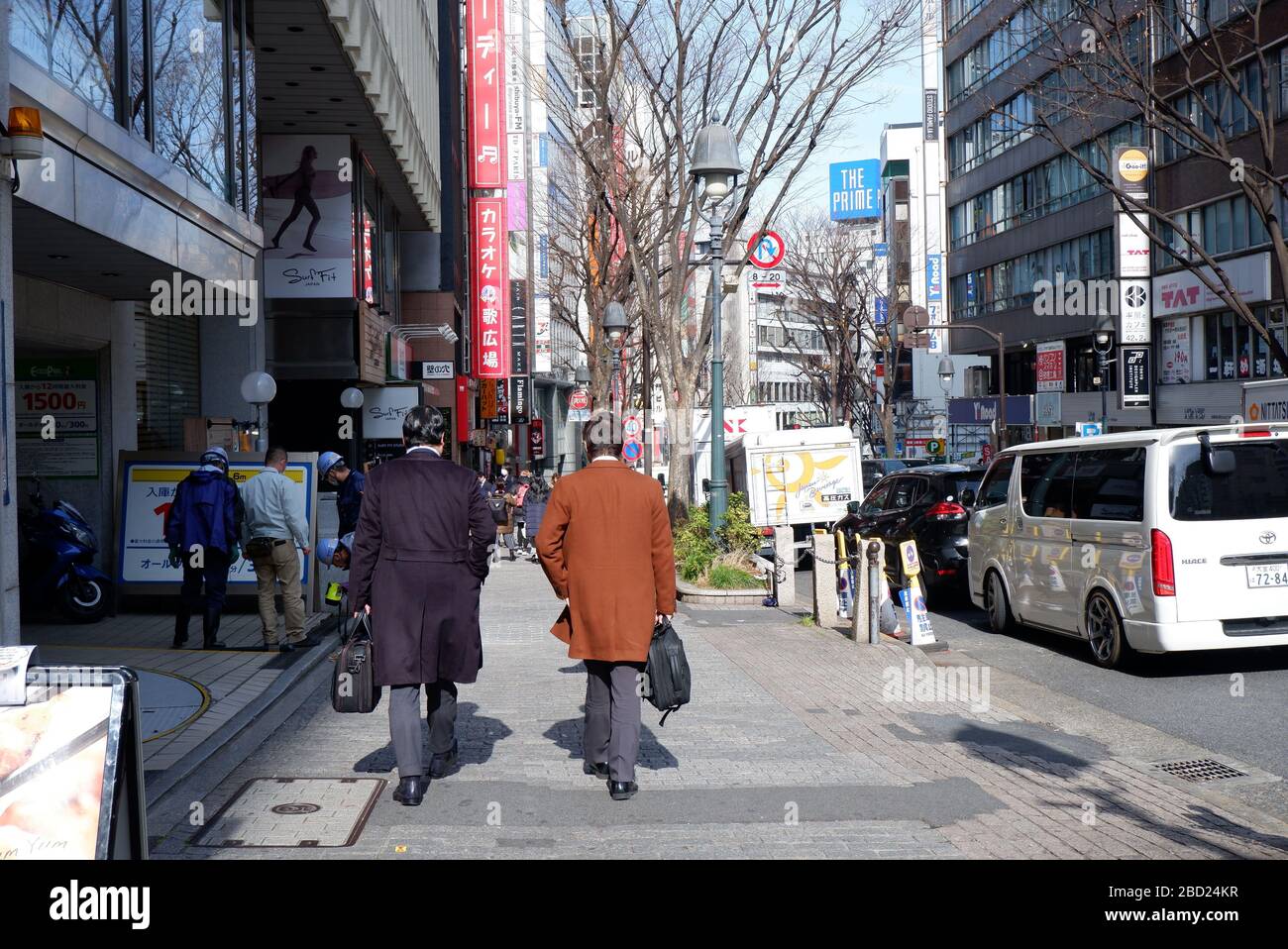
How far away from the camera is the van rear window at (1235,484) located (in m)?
9.80

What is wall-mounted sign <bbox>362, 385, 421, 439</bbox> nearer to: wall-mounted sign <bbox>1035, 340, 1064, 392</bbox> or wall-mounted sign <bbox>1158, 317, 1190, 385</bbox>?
wall-mounted sign <bbox>1158, 317, 1190, 385</bbox>

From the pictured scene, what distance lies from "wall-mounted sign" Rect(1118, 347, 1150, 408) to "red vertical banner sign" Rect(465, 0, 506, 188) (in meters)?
21.9

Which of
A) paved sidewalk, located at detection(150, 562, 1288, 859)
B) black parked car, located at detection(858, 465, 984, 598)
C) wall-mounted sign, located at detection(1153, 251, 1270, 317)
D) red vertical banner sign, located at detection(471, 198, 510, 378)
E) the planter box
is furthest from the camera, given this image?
red vertical banner sign, located at detection(471, 198, 510, 378)

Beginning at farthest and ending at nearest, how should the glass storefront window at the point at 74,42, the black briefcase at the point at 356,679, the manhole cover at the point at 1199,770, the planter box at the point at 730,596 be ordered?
the planter box at the point at 730,596
the glass storefront window at the point at 74,42
the manhole cover at the point at 1199,770
the black briefcase at the point at 356,679

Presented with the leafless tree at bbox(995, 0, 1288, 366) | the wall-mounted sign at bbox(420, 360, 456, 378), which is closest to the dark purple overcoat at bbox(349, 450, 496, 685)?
the leafless tree at bbox(995, 0, 1288, 366)

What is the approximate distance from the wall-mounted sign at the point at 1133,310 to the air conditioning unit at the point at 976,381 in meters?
16.9

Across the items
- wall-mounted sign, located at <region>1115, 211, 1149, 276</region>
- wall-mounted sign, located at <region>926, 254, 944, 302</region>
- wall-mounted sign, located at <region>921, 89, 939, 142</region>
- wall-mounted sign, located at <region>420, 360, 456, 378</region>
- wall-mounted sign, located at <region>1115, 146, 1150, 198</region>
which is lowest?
wall-mounted sign, located at <region>420, 360, 456, 378</region>

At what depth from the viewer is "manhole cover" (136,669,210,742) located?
788 cm

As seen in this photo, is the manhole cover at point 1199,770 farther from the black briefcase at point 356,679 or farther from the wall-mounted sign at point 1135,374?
the wall-mounted sign at point 1135,374

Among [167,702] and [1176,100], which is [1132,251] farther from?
[167,702]

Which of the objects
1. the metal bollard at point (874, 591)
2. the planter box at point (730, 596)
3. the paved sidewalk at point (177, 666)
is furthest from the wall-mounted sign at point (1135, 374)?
the paved sidewalk at point (177, 666)

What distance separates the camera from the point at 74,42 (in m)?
9.14

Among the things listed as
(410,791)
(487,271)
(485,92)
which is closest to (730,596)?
(410,791)

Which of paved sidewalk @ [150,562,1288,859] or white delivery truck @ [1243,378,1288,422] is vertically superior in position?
white delivery truck @ [1243,378,1288,422]
